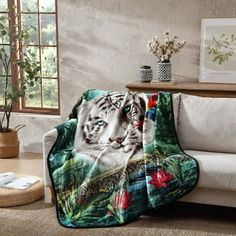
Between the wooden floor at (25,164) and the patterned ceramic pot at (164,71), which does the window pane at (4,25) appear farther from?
the patterned ceramic pot at (164,71)

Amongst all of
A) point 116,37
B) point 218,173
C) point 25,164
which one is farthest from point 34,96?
point 218,173

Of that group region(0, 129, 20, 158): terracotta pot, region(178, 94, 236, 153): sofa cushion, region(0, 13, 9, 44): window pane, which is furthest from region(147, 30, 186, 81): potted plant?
region(0, 129, 20, 158): terracotta pot

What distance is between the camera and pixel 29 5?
5.47m

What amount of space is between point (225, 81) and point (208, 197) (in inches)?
59.9

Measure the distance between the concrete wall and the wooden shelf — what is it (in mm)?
365

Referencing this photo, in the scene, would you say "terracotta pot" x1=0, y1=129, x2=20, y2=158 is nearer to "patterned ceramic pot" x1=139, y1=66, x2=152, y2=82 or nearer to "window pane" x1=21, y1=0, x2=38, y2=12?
"window pane" x1=21, y1=0, x2=38, y2=12

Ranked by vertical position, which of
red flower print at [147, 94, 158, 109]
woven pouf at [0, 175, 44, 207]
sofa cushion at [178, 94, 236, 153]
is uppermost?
red flower print at [147, 94, 158, 109]

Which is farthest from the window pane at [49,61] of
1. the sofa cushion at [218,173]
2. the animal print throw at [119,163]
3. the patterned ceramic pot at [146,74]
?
the sofa cushion at [218,173]

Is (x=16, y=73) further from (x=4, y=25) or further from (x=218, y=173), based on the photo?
(x=218, y=173)

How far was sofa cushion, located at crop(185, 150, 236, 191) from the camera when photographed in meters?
3.47

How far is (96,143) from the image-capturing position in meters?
4.00

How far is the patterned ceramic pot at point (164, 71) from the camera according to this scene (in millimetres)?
4785

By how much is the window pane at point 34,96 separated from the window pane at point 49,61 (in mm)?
157

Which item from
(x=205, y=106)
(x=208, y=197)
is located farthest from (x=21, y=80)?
(x=208, y=197)
